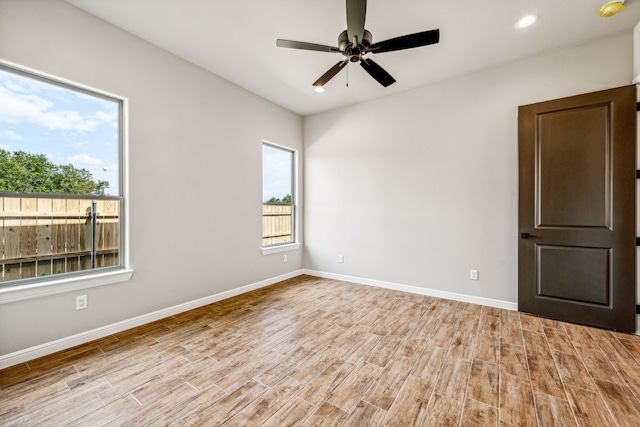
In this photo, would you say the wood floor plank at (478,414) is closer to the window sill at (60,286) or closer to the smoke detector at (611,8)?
the window sill at (60,286)

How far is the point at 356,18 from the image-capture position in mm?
1953

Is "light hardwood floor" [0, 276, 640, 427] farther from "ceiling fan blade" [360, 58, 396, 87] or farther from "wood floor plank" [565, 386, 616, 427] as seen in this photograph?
"ceiling fan blade" [360, 58, 396, 87]

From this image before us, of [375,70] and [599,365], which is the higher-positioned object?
[375,70]

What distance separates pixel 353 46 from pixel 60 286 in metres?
3.18

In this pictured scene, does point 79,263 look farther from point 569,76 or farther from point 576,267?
point 569,76

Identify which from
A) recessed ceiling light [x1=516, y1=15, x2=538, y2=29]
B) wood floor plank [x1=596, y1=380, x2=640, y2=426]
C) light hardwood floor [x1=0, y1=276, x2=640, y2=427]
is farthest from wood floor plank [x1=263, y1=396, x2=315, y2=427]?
recessed ceiling light [x1=516, y1=15, x2=538, y2=29]

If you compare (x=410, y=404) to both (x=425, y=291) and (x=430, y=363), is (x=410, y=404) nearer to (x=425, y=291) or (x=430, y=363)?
(x=430, y=363)

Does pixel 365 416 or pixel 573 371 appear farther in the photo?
pixel 573 371

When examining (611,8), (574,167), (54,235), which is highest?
(611,8)

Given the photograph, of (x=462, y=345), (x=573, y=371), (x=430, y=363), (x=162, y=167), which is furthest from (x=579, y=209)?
(x=162, y=167)

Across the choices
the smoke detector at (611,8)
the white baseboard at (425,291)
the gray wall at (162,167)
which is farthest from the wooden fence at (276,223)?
the smoke detector at (611,8)

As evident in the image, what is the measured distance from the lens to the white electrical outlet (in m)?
2.41

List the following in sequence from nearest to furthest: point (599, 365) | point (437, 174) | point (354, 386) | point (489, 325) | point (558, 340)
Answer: point (354, 386) → point (599, 365) → point (558, 340) → point (489, 325) → point (437, 174)

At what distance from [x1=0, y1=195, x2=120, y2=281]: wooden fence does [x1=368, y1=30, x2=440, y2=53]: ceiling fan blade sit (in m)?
2.88
